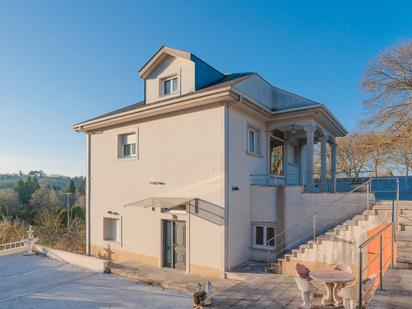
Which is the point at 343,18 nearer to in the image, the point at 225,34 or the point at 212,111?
the point at 225,34

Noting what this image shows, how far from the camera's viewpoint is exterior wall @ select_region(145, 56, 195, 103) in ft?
41.5

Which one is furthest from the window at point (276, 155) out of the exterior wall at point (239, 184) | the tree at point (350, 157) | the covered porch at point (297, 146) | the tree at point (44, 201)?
the tree at point (44, 201)

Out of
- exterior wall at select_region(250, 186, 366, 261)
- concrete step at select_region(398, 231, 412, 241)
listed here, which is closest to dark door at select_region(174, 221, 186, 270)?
exterior wall at select_region(250, 186, 366, 261)

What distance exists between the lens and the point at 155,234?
41.1 feet

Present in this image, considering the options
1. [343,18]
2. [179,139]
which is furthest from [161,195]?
[343,18]

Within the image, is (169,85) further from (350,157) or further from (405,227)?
(350,157)

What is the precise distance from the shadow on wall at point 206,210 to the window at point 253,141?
130 inches

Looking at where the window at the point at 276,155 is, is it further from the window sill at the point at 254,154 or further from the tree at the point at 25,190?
the tree at the point at 25,190

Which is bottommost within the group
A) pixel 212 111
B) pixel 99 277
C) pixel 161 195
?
pixel 99 277

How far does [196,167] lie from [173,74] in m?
4.79

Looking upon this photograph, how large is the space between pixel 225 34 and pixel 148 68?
14.0 ft

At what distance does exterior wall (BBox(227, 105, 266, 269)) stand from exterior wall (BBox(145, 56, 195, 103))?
2.77 m

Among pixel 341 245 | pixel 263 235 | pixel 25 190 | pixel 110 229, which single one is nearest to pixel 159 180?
pixel 110 229

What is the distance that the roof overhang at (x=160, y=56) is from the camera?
41.7 feet
